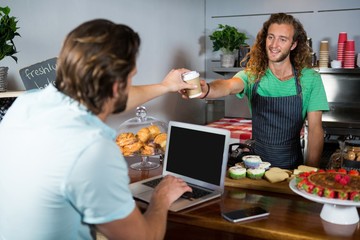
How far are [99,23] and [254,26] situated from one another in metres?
3.75

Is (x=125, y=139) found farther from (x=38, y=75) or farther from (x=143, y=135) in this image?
(x=38, y=75)

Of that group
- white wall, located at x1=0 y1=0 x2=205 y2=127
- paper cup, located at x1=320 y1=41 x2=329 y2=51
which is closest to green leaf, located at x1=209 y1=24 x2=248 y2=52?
white wall, located at x1=0 y1=0 x2=205 y2=127

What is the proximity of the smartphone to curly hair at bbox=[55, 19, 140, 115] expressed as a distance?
689 millimetres

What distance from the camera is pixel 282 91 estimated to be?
2.53m

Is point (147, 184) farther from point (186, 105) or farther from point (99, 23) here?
point (186, 105)

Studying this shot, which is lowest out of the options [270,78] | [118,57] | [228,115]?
[228,115]

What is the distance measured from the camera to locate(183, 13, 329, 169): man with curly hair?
98.1 inches

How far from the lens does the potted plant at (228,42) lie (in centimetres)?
429

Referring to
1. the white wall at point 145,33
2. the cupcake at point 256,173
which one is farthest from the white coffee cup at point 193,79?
the white wall at point 145,33

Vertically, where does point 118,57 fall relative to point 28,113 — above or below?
above

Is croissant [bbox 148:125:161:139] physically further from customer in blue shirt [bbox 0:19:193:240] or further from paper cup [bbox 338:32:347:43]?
paper cup [bbox 338:32:347:43]

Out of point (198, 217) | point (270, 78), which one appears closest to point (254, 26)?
point (270, 78)

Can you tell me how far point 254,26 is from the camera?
4.60 m

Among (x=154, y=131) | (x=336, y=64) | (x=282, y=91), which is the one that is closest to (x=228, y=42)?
(x=336, y=64)
